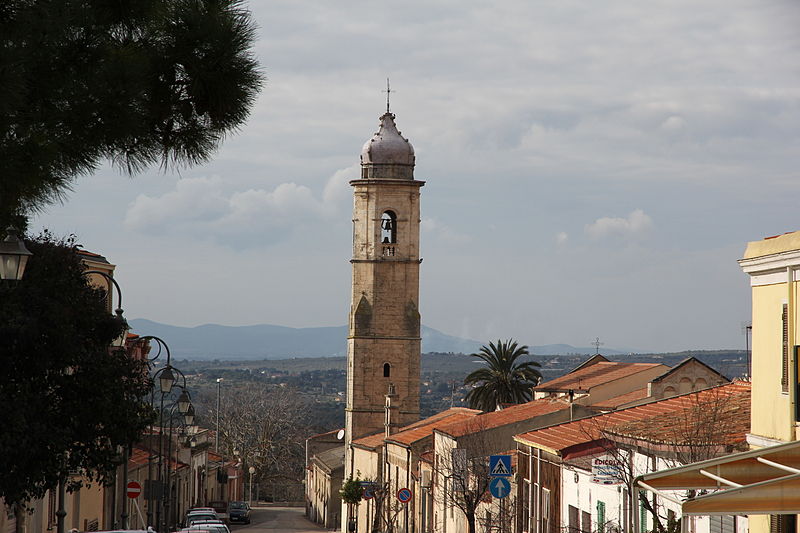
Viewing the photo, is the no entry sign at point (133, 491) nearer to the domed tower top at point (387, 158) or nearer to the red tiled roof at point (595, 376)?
the red tiled roof at point (595, 376)

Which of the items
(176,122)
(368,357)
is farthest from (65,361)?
(368,357)

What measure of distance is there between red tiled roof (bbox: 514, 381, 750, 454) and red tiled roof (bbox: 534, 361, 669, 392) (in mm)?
13591

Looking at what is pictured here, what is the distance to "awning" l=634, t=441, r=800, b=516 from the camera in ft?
39.4

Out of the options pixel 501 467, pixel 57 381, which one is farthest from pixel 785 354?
pixel 57 381

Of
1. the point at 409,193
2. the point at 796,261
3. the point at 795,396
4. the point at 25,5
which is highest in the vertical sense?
the point at 409,193

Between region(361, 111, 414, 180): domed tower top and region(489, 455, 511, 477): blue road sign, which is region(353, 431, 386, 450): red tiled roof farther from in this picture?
region(489, 455, 511, 477): blue road sign

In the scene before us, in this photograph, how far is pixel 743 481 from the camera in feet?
45.1

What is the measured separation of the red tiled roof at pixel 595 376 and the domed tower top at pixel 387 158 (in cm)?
2656

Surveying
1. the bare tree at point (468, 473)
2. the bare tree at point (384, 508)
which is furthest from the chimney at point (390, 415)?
the bare tree at point (468, 473)

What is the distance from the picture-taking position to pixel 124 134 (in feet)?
35.0

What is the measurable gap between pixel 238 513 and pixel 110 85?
6052 centimetres

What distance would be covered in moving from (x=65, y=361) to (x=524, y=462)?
19219 millimetres

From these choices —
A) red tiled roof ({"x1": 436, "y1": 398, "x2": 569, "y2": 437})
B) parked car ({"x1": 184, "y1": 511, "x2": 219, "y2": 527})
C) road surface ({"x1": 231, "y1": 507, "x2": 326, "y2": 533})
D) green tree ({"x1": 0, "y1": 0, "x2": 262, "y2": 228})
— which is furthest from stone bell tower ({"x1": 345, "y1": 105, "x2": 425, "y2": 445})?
green tree ({"x1": 0, "y1": 0, "x2": 262, "y2": 228})

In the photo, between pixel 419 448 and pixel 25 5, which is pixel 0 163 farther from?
pixel 419 448
